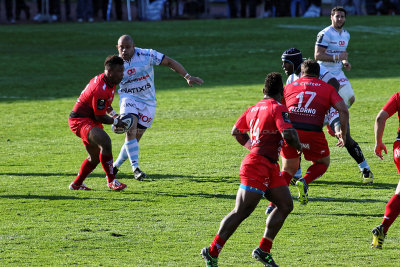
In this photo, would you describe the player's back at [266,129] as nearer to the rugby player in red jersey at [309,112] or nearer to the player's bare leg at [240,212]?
the player's bare leg at [240,212]

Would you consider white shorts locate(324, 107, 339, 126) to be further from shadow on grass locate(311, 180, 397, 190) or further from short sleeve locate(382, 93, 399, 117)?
short sleeve locate(382, 93, 399, 117)

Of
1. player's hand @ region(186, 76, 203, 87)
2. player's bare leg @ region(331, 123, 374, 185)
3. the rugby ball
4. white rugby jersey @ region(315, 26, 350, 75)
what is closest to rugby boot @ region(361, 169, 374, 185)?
player's bare leg @ region(331, 123, 374, 185)

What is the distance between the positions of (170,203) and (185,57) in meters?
18.6

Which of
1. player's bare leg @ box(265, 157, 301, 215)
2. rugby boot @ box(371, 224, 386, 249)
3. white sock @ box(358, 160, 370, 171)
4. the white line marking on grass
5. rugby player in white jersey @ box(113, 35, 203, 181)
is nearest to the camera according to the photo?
rugby boot @ box(371, 224, 386, 249)

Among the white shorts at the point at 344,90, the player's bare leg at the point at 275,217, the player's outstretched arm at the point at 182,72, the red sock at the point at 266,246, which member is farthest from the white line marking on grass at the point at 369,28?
the red sock at the point at 266,246

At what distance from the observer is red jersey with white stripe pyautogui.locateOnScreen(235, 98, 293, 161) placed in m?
7.53

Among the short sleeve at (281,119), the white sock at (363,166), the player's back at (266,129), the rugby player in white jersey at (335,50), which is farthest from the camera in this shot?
the rugby player in white jersey at (335,50)

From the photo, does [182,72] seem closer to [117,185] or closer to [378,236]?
[117,185]

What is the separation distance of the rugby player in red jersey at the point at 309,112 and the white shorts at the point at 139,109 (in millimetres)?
2976

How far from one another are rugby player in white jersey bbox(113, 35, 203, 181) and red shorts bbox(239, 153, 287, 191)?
176 inches

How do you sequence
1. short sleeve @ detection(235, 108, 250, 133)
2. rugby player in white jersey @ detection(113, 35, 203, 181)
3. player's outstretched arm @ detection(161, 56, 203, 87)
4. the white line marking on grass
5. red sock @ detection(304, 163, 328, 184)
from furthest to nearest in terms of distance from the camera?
the white line marking on grass < player's outstretched arm @ detection(161, 56, 203, 87) < rugby player in white jersey @ detection(113, 35, 203, 181) < red sock @ detection(304, 163, 328, 184) < short sleeve @ detection(235, 108, 250, 133)

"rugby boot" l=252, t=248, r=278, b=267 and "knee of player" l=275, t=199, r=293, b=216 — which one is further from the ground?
"knee of player" l=275, t=199, r=293, b=216

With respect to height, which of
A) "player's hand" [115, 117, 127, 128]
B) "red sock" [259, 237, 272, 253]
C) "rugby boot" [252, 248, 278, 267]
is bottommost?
"rugby boot" [252, 248, 278, 267]

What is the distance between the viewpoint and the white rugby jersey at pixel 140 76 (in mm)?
12062
